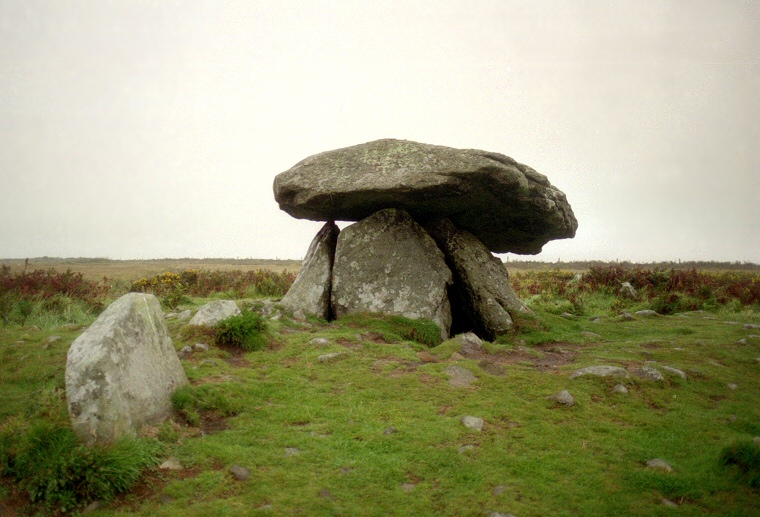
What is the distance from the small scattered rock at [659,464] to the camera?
556cm

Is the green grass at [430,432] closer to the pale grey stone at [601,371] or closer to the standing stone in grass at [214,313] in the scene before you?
the pale grey stone at [601,371]

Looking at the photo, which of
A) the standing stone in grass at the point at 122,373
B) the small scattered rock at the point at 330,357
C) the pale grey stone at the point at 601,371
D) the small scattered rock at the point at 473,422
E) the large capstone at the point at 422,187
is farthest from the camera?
the large capstone at the point at 422,187

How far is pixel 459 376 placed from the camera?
8.38 m

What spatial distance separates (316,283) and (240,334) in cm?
363

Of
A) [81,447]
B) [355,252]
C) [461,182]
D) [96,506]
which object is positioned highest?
Result: [461,182]

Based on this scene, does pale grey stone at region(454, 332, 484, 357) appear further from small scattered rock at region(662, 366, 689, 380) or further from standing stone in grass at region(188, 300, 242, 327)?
standing stone in grass at region(188, 300, 242, 327)

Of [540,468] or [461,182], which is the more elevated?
[461,182]

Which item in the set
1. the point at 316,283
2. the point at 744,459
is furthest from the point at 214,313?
the point at 744,459

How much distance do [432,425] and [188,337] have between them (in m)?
5.53

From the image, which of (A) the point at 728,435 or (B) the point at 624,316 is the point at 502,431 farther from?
(B) the point at 624,316

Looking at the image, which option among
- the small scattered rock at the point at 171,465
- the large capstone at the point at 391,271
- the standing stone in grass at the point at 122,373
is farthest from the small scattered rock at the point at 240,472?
the large capstone at the point at 391,271

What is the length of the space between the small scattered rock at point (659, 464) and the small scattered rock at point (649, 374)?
105 inches

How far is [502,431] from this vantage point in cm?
645

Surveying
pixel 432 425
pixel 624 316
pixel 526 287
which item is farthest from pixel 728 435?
pixel 526 287
